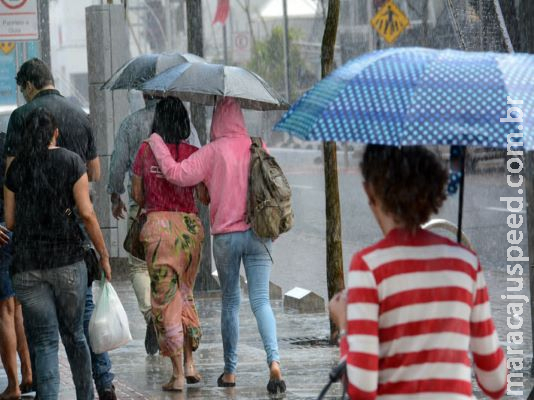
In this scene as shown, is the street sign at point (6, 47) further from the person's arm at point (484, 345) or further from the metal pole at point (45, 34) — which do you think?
the person's arm at point (484, 345)

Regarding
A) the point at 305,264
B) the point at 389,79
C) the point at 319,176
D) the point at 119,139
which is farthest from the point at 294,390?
the point at 319,176

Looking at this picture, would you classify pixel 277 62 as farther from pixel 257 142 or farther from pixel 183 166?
pixel 183 166

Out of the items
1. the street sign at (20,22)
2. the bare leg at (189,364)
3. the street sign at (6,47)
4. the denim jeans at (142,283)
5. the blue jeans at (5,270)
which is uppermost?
the street sign at (20,22)

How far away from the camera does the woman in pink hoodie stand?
8008mm

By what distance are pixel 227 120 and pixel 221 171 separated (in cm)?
36

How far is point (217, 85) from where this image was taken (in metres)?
8.31

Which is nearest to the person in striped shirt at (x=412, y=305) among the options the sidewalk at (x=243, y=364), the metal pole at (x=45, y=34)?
the sidewalk at (x=243, y=364)

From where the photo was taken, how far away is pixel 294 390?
→ 26.3 ft

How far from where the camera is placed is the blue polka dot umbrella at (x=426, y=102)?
3.84 m

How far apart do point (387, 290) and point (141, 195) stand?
4.76m

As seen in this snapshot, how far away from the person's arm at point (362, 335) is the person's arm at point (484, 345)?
0.34 metres

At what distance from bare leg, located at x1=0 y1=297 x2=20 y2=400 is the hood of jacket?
1.63m

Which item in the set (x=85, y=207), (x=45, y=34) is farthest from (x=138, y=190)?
(x=45, y=34)

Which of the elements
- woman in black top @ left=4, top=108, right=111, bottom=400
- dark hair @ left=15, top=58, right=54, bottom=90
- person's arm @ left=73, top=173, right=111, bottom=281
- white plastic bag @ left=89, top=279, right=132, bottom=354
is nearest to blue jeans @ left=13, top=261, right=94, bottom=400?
woman in black top @ left=4, top=108, right=111, bottom=400
